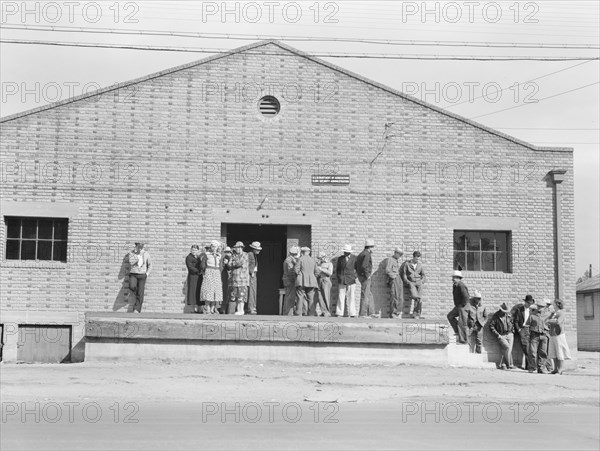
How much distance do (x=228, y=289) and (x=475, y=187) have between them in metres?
6.69

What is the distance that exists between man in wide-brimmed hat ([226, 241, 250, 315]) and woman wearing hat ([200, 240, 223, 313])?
268 mm

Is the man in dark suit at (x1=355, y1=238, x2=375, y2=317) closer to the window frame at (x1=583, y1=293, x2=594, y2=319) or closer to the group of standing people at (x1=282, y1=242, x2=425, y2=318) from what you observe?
the group of standing people at (x1=282, y1=242, x2=425, y2=318)

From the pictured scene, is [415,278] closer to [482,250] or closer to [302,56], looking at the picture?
[482,250]

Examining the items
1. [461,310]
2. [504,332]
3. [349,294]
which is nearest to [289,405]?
[349,294]

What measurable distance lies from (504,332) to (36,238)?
1140 cm

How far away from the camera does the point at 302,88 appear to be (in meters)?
20.9

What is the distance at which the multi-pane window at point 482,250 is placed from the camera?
21.2 metres

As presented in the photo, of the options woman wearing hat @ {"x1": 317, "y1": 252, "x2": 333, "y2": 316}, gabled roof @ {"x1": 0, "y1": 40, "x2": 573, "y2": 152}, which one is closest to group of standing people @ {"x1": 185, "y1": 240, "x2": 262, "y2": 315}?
woman wearing hat @ {"x1": 317, "y1": 252, "x2": 333, "y2": 316}

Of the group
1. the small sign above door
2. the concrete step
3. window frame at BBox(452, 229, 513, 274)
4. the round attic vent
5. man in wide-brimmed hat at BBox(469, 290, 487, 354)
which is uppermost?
the round attic vent

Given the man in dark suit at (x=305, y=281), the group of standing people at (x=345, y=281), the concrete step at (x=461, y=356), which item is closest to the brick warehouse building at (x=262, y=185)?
the group of standing people at (x=345, y=281)

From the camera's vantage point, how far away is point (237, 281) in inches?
756

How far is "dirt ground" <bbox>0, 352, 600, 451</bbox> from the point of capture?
34.7ft

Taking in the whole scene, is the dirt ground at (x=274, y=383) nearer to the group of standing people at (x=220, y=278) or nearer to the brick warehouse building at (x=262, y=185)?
the group of standing people at (x=220, y=278)

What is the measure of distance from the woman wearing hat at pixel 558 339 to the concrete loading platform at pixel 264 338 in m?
2.79
